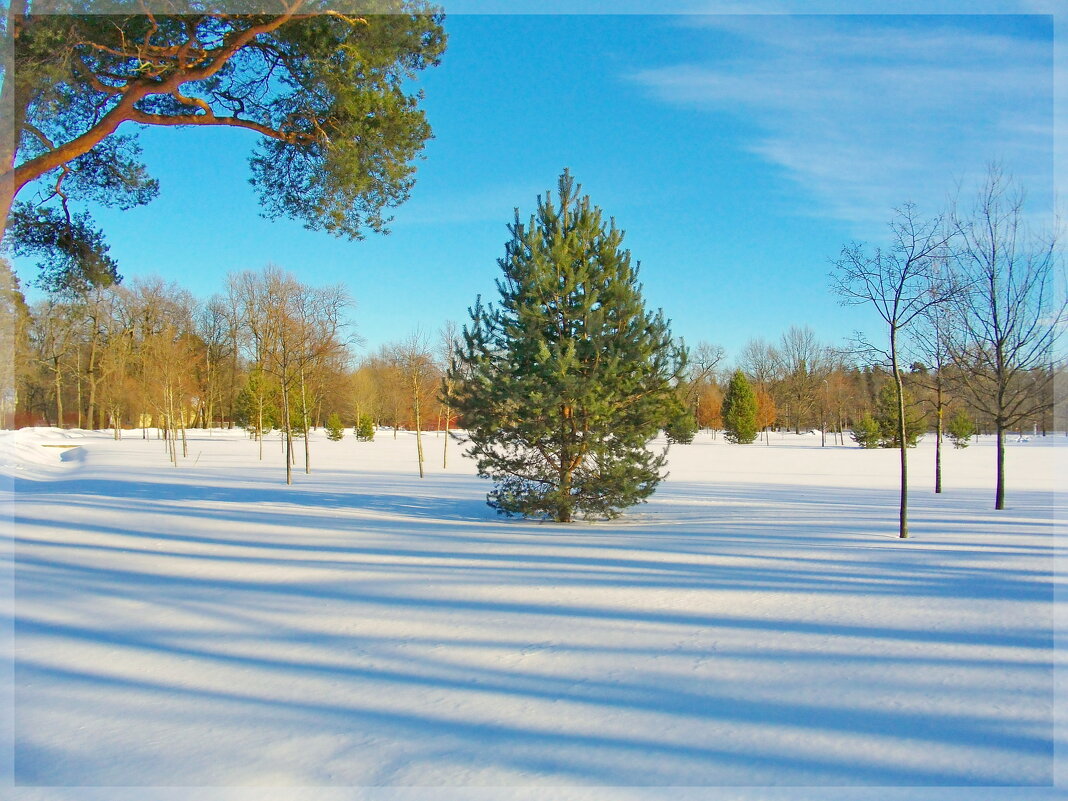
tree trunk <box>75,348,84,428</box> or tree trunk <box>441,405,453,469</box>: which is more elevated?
tree trunk <box>75,348,84,428</box>

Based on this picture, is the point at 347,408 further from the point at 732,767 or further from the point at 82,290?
the point at 732,767

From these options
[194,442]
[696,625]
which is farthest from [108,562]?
[194,442]

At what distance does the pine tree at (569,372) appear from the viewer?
1196cm

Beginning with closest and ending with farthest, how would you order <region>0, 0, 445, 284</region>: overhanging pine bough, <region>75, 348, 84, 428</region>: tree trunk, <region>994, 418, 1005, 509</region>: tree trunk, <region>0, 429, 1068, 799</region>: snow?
<region>0, 429, 1068, 799</region>: snow → <region>0, 0, 445, 284</region>: overhanging pine bough → <region>994, 418, 1005, 509</region>: tree trunk → <region>75, 348, 84, 428</region>: tree trunk

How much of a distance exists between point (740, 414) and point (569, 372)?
1722 inches

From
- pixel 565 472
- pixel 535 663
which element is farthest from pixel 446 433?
pixel 535 663

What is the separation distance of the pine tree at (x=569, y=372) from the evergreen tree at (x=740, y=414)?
138ft

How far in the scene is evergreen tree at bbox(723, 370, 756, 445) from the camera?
172 ft

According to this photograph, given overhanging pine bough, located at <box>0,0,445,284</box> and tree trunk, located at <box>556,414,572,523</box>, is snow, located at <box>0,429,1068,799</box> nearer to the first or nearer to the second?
tree trunk, located at <box>556,414,572,523</box>

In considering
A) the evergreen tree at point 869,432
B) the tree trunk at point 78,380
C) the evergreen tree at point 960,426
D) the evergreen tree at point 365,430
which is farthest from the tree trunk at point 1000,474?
the tree trunk at point 78,380

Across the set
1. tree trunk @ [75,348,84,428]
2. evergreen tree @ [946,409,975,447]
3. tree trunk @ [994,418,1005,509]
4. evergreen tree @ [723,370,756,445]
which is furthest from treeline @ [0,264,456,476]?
evergreen tree @ [946,409,975,447]

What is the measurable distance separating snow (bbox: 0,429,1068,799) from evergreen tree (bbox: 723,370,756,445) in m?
42.6

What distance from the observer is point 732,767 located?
3.22 metres

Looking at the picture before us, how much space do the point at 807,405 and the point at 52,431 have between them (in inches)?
2601
